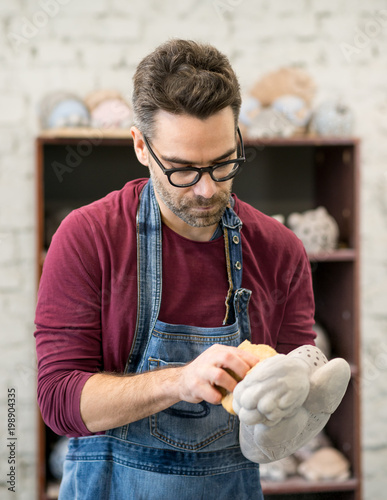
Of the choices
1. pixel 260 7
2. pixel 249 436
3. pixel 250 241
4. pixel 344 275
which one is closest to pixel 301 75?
pixel 260 7

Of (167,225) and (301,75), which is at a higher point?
(301,75)

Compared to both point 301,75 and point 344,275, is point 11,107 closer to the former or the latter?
point 301,75

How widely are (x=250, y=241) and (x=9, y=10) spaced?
198 centimetres

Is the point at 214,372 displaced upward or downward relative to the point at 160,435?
upward

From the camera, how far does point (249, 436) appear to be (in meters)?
1.36

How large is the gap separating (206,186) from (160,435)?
0.58m

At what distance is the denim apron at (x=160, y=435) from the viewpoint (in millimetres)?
1418

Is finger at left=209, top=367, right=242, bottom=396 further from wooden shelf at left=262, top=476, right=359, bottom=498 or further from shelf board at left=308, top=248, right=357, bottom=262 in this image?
wooden shelf at left=262, top=476, right=359, bottom=498

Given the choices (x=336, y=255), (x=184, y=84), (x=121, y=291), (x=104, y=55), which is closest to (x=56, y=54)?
(x=104, y=55)

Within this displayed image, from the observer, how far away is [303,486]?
2.72 metres

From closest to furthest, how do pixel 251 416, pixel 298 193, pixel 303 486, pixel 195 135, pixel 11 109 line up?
pixel 251 416
pixel 195 135
pixel 303 486
pixel 11 109
pixel 298 193

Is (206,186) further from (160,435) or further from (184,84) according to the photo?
(160,435)

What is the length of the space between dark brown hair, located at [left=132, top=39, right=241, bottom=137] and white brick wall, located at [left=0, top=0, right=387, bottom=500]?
160 centimetres

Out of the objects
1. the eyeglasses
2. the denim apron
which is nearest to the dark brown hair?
the eyeglasses
